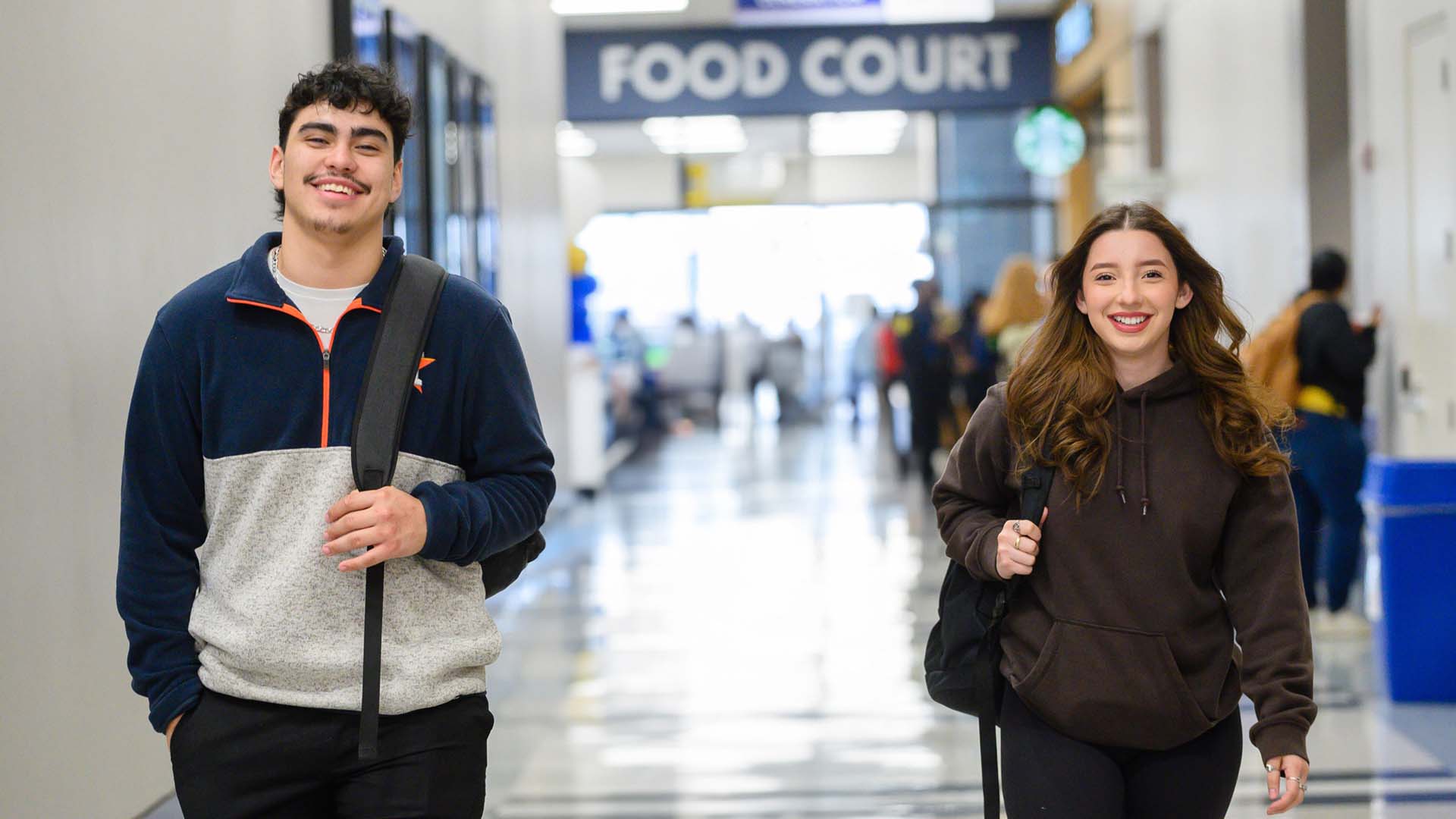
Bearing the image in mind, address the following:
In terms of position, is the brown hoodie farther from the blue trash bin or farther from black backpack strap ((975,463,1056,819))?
the blue trash bin

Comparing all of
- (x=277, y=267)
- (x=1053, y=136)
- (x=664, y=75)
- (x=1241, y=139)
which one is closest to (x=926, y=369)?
(x=1053, y=136)

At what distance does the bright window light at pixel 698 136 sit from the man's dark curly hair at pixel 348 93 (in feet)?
61.1

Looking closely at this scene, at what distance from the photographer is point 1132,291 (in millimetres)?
2260

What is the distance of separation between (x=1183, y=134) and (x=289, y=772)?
1182 centimetres

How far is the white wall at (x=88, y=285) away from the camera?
10.4ft

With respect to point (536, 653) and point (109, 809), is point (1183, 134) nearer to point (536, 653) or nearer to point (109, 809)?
point (536, 653)

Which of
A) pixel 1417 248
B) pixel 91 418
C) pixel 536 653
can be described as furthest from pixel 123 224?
pixel 1417 248

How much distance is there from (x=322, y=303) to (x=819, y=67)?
13.3 m

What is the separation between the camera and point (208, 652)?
6.40 ft

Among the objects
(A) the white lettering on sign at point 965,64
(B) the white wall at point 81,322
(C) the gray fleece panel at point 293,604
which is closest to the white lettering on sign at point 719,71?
(A) the white lettering on sign at point 965,64

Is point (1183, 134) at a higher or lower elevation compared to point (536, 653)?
higher

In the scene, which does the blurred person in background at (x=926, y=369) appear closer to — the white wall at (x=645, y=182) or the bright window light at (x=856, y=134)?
the bright window light at (x=856, y=134)

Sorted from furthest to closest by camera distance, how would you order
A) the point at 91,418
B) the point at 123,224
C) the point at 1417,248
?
the point at 1417,248, the point at 123,224, the point at 91,418

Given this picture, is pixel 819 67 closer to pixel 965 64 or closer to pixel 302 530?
pixel 965 64
